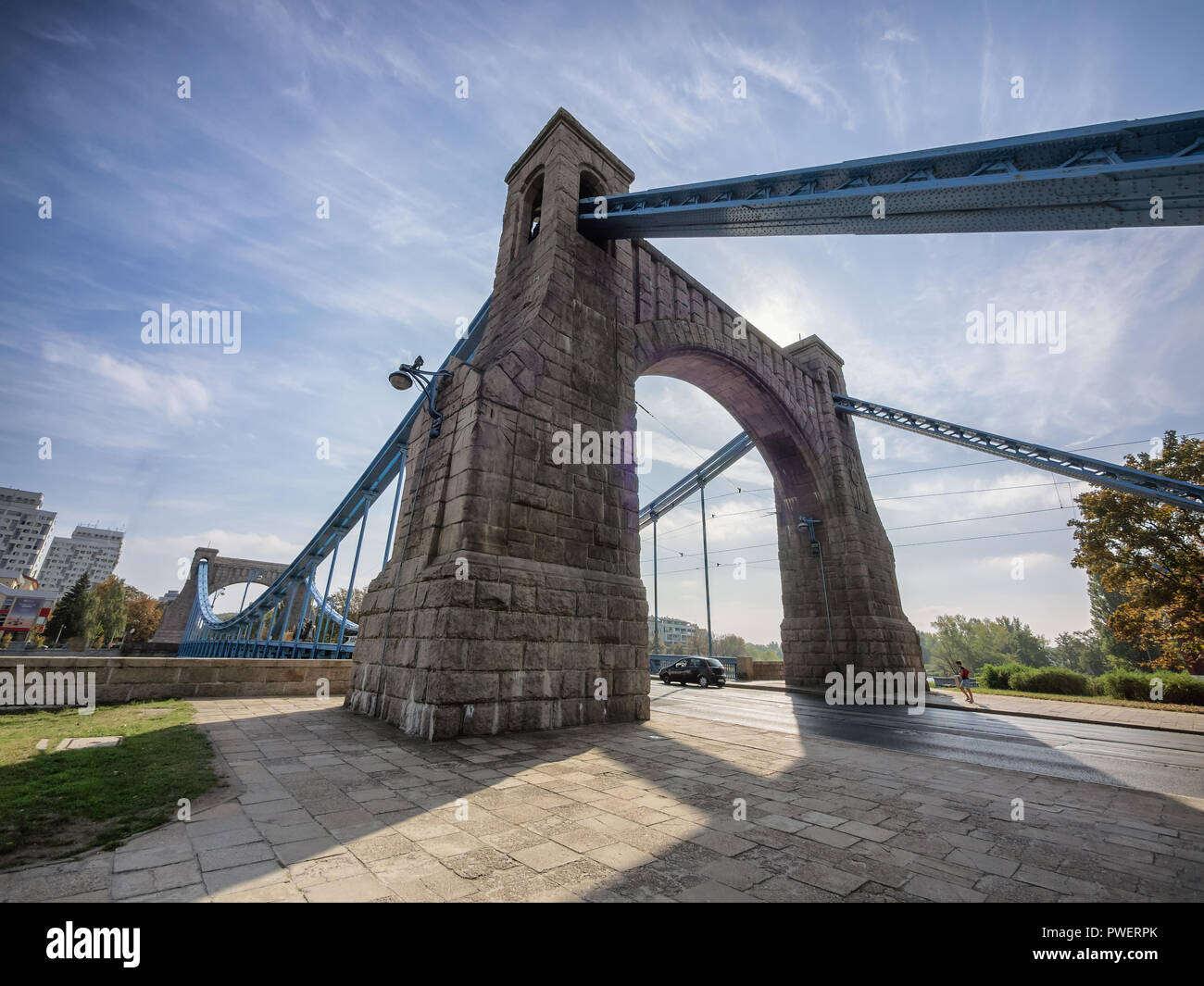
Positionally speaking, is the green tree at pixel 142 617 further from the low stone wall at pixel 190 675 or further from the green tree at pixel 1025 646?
the green tree at pixel 1025 646

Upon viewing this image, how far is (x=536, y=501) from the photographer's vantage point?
767cm

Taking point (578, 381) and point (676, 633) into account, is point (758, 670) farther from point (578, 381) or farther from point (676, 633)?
point (676, 633)

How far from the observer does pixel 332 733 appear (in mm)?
5805

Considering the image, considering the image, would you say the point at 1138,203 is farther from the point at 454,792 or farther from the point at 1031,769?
the point at 454,792

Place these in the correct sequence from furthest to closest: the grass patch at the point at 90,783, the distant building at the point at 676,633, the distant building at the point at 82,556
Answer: the distant building at the point at 676,633
the distant building at the point at 82,556
the grass patch at the point at 90,783

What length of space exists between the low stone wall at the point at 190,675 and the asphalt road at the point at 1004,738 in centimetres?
716

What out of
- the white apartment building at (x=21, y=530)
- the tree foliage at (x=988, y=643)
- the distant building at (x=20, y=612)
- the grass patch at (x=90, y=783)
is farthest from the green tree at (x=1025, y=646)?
the white apartment building at (x=21, y=530)

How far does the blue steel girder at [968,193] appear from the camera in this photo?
6.31 m

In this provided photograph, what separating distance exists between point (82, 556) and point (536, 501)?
195884 mm

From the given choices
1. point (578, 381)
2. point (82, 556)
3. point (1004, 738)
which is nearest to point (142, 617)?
point (578, 381)

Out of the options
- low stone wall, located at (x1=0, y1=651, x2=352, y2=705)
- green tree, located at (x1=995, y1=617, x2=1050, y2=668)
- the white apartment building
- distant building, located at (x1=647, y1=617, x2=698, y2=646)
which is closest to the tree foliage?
green tree, located at (x1=995, y1=617, x2=1050, y2=668)

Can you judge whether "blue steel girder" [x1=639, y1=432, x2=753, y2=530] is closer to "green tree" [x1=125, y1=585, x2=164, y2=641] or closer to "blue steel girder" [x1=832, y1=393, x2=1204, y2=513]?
"blue steel girder" [x1=832, y1=393, x2=1204, y2=513]
